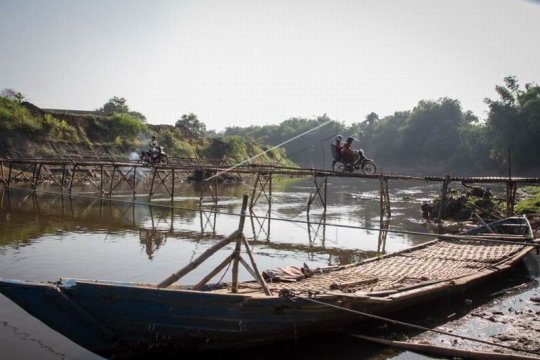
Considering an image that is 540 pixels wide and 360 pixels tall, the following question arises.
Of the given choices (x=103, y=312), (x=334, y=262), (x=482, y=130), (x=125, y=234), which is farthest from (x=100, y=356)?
(x=482, y=130)

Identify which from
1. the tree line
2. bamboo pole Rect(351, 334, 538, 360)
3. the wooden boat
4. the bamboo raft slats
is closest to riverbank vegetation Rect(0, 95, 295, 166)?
the tree line

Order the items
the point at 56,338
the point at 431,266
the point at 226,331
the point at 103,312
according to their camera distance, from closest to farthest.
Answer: the point at 103,312
the point at 226,331
the point at 56,338
the point at 431,266

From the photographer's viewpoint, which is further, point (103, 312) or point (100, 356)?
point (100, 356)

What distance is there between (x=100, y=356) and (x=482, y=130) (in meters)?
66.6

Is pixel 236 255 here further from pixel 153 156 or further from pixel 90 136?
pixel 90 136

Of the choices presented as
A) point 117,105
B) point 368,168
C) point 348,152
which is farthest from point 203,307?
point 117,105

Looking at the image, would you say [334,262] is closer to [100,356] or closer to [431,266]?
[431,266]

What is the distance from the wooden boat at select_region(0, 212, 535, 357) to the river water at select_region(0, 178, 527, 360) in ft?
1.84

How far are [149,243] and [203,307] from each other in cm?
1028

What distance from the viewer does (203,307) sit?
22.0ft

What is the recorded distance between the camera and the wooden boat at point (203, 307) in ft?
20.5

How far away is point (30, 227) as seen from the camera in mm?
18000

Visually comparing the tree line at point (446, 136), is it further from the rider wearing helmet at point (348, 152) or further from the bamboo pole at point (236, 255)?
the bamboo pole at point (236, 255)

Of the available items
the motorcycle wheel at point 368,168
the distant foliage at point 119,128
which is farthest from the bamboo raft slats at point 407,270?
the distant foliage at point 119,128
